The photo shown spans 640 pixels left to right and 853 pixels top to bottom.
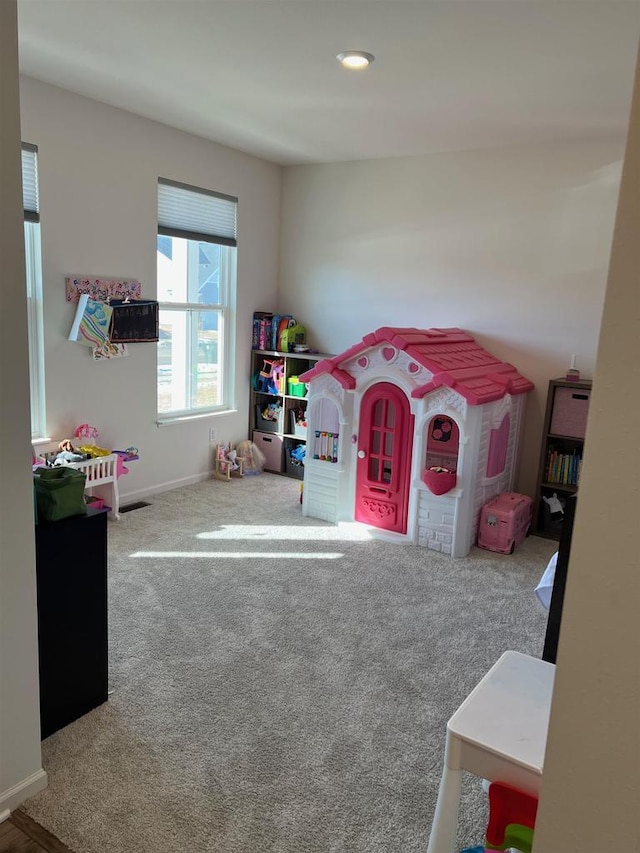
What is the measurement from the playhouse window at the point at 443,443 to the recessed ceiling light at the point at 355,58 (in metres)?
2.09

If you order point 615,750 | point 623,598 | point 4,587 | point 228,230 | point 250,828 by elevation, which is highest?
point 228,230

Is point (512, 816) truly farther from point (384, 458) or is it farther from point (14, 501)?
point (384, 458)

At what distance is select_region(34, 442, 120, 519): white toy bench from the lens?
3.96 meters

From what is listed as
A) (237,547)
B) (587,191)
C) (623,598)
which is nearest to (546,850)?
(623,598)

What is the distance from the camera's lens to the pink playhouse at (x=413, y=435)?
3947 mm

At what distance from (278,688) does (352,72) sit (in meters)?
2.86

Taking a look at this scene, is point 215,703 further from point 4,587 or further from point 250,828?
point 4,587

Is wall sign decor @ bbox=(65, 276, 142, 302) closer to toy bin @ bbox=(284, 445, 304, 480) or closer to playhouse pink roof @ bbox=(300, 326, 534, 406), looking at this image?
playhouse pink roof @ bbox=(300, 326, 534, 406)

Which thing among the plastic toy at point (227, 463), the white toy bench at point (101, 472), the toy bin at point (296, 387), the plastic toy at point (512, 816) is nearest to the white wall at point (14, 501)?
the plastic toy at point (512, 816)

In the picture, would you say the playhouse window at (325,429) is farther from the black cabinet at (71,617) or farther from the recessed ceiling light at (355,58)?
the black cabinet at (71,617)

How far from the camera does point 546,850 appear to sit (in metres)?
0.82

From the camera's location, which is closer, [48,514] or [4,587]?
[4,587]

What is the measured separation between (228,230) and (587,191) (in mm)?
2680

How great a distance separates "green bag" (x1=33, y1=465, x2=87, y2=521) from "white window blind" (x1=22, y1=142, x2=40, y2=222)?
217 cm
